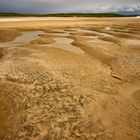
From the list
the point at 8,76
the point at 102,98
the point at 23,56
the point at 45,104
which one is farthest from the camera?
the point at 23,56

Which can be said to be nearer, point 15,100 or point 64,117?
point 64,117

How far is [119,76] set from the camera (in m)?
9.72

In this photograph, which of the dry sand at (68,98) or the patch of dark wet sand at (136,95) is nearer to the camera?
the dry sand at (68,98)

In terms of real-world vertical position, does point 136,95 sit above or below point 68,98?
below

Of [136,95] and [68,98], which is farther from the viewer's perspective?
[136,95]

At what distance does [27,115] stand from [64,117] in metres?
1.20

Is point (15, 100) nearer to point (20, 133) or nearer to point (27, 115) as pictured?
point (27, 115)

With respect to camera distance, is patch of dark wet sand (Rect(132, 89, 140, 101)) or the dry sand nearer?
the dry sand

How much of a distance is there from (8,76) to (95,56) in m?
6.24

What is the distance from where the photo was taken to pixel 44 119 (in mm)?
6020

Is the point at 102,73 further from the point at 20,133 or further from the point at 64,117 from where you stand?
the point at 20,133

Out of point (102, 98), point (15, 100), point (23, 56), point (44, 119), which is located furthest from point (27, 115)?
point (23, 56)

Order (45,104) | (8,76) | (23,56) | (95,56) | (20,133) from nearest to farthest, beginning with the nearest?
(20,133) → (45,104) → (8,76) → (23,56) → (95,56)

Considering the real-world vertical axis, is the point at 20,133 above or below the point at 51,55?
below
